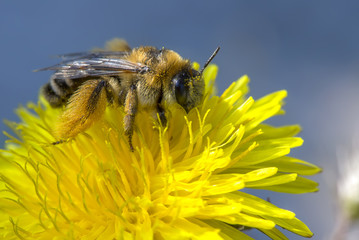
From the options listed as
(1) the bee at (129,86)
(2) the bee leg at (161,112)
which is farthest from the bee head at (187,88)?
(2) the bee leg at (161,112)

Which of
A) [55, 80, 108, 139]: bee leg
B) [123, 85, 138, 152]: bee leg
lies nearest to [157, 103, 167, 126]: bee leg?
[123, 85, 138, 152]: bee leg

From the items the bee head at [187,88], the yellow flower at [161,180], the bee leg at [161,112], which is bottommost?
the yellow flower at [161,180]

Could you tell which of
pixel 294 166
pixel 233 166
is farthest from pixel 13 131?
pixel 294 166

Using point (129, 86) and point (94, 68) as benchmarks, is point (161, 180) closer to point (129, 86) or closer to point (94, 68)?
point (129, 86)

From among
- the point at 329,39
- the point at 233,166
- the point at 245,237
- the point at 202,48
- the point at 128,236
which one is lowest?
the point at 128,236

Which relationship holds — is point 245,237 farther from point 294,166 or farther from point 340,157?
point 340,157

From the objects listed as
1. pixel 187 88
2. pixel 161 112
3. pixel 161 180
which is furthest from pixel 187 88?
pixel 161 180

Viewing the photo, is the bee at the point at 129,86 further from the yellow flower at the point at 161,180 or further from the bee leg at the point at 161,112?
the yellow flower at the point at 161,180

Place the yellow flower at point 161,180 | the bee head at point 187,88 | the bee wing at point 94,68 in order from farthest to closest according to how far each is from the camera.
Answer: the bee wing at point 94,68
the bee head at point 187,88
the yellow flower at point 161,180
